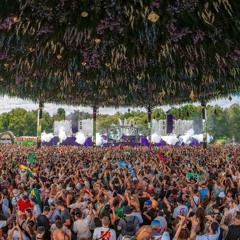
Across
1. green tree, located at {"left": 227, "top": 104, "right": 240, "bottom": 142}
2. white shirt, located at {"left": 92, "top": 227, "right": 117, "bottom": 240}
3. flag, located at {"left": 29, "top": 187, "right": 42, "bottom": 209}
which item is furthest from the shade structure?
green tree, located at {"left": 227, "top": 104, "right": 240, "bottom": 142}

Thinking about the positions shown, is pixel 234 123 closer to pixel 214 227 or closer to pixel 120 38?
pixel 120 38

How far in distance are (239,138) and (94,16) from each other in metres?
109

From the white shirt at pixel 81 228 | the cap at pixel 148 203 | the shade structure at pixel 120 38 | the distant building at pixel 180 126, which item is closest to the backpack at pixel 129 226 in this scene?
the white shirt at pixel 81 228

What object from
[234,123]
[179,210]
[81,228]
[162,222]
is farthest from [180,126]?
[81,228]

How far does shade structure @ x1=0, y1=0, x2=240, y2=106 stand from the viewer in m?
12.5

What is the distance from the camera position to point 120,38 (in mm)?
15641

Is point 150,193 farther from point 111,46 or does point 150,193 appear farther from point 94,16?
point 111,46

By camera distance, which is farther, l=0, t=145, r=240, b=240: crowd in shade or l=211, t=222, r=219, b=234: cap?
l=0, t=145, r=240, b=240: crowd in shade

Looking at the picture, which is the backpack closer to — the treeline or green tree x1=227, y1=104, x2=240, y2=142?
the treeline

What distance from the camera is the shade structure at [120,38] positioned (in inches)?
491

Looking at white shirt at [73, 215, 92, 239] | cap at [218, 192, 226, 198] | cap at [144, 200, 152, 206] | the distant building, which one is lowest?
white shirt at [73, 215, 92, 239]

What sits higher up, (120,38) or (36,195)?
(120,38)

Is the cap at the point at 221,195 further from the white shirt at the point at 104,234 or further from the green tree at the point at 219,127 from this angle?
the green tree at the point at 219,127

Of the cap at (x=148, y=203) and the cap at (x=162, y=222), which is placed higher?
the cap at (x=148, y=203)
